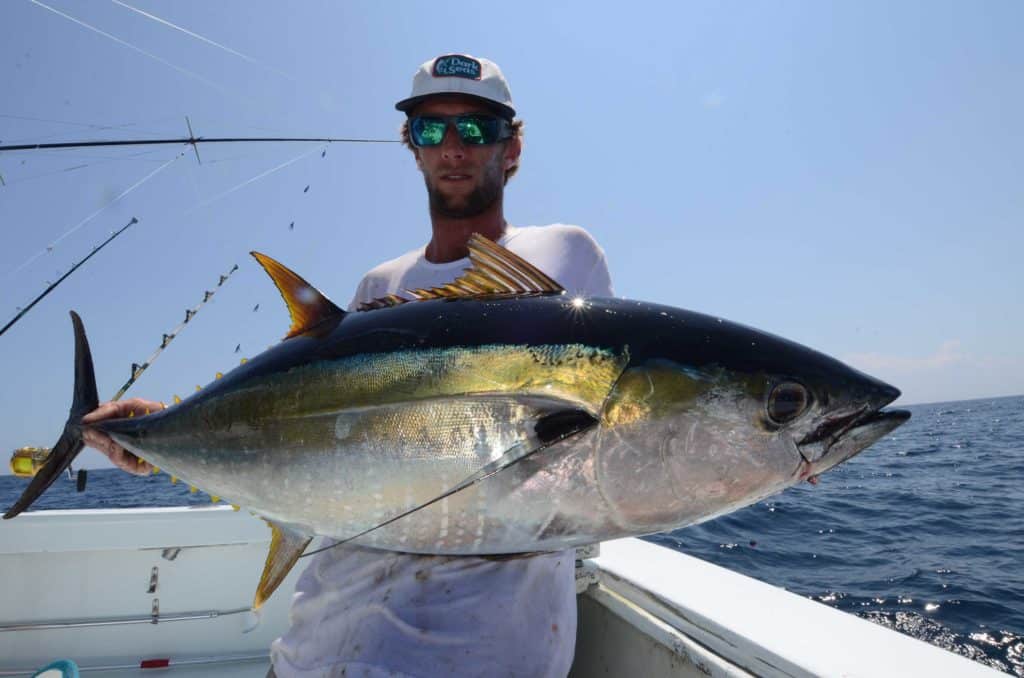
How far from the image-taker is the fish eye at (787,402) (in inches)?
51.0

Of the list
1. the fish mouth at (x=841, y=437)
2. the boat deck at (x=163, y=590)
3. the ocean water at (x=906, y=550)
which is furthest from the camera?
the ocean water at (x=906, y=550)

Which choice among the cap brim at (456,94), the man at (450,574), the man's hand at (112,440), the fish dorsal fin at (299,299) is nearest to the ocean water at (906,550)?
the man at (450,574)

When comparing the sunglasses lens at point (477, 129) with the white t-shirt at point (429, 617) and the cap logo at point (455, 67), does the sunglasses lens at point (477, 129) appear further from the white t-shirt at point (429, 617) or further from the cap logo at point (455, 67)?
the white t-shirt at point (429, 617)

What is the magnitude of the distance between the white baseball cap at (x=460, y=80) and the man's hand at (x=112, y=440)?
1614 mm

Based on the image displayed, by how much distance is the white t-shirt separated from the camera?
5.26 feet

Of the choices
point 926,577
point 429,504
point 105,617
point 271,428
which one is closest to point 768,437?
point 429,504

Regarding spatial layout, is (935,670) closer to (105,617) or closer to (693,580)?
(693,580)

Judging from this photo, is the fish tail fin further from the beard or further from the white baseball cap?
the white baseball cap

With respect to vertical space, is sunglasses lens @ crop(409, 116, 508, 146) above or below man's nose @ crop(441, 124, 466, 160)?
above

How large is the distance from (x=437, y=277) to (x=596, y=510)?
49.2 inches

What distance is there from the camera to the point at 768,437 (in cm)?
128

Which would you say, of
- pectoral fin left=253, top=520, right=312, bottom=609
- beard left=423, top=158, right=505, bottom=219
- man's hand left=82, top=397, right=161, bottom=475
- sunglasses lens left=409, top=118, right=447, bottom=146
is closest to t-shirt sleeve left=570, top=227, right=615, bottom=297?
beard left=423, top=158, right=505, bottom=219

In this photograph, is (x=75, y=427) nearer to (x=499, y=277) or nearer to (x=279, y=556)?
(x=279, y=556)

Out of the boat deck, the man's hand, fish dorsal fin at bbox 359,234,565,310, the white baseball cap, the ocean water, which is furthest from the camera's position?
the ocean water
